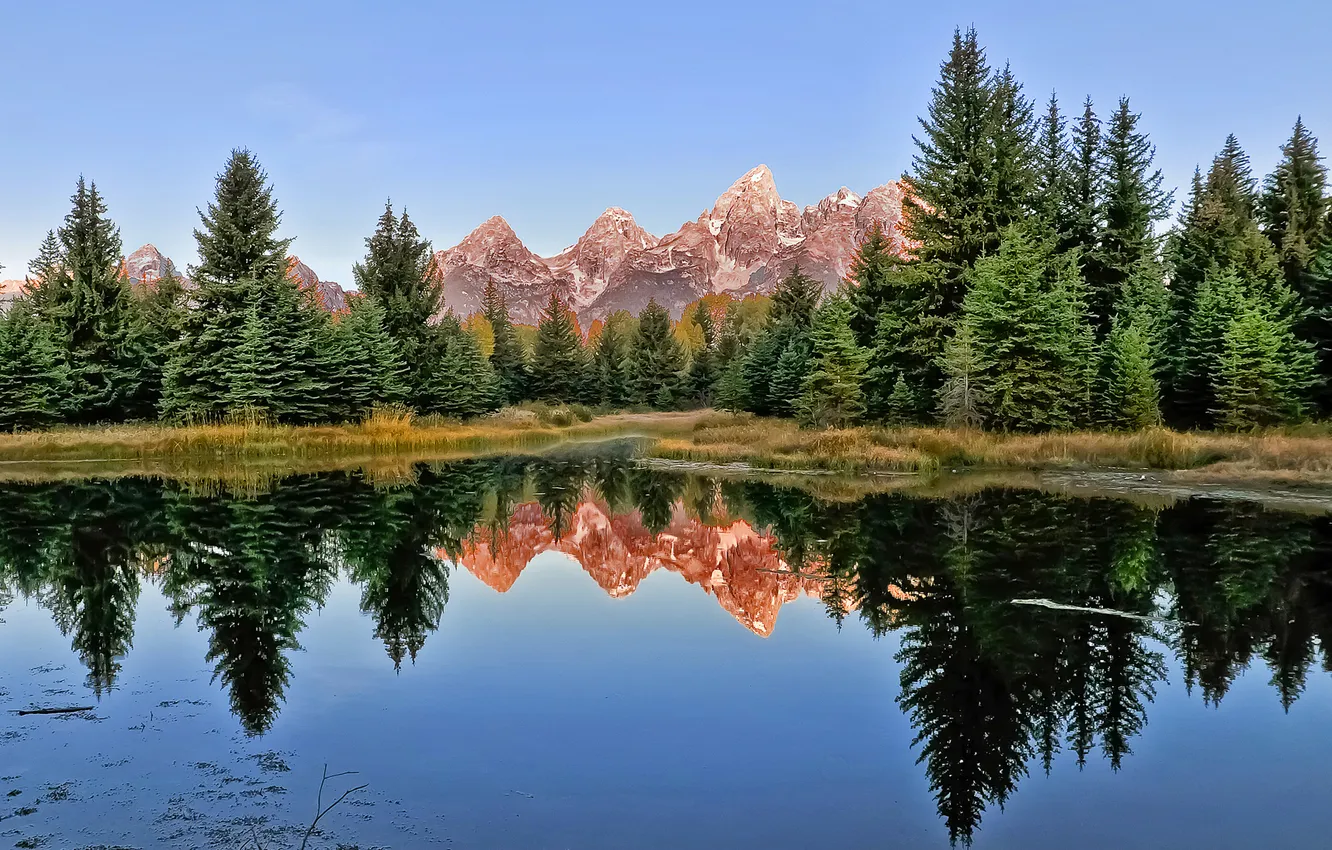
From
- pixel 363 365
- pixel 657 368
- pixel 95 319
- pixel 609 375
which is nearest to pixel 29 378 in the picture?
pixel 95 319

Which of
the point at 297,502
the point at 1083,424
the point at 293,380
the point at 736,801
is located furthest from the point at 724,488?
the point at 293,380

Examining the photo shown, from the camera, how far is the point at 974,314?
32.9 meters

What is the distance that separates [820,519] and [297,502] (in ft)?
39.7

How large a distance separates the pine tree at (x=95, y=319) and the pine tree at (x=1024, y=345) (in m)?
35.9

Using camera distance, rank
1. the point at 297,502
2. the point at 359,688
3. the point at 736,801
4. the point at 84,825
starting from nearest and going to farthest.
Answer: the point at 84,825 → the point at 736,801 → the point at 359,688 → the point at 297,502

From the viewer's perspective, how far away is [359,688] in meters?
8.23

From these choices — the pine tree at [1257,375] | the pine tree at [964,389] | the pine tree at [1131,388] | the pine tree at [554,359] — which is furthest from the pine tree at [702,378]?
the pine tree at [1257,375]

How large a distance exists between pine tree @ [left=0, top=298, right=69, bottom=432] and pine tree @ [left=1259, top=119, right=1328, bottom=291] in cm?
5316

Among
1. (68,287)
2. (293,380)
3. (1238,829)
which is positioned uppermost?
(68,287)

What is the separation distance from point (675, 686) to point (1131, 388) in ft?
95.3

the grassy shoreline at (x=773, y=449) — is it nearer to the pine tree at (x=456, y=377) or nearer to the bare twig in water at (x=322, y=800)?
the pine tree at (x=456, y=377)

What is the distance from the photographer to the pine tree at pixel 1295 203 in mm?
39656

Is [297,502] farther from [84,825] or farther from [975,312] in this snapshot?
[975,312]

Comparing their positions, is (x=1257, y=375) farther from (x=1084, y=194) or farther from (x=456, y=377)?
(x=456, y=377)
